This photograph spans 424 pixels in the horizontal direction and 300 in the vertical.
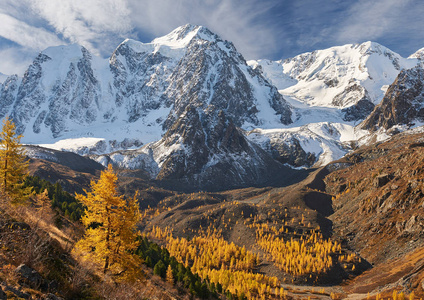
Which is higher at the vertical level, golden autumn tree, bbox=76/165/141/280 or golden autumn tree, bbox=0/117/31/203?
golden autumn tree, bbox=0/117/31/203

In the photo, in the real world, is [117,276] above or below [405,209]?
below

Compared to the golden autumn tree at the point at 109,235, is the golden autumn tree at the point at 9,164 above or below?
above

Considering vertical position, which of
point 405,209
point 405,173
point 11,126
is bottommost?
point 11,126

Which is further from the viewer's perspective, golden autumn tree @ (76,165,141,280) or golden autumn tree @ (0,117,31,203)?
golden autumn tree @ (0,117,31,203)

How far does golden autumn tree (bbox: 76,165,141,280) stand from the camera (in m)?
23.7

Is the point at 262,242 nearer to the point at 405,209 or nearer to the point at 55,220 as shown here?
the point at 405,209

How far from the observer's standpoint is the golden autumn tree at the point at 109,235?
A: 23.7 metres

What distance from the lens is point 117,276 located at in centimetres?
2388

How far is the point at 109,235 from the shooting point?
24.6 metres

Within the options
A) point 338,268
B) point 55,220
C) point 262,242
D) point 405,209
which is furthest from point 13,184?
point 405,209

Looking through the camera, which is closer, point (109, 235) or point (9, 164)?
point (109, 235)

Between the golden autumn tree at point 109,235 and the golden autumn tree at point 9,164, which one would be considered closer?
the golden autumn tree at point 109,235

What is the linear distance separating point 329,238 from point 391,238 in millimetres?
33915

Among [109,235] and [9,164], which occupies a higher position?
[9,164]
